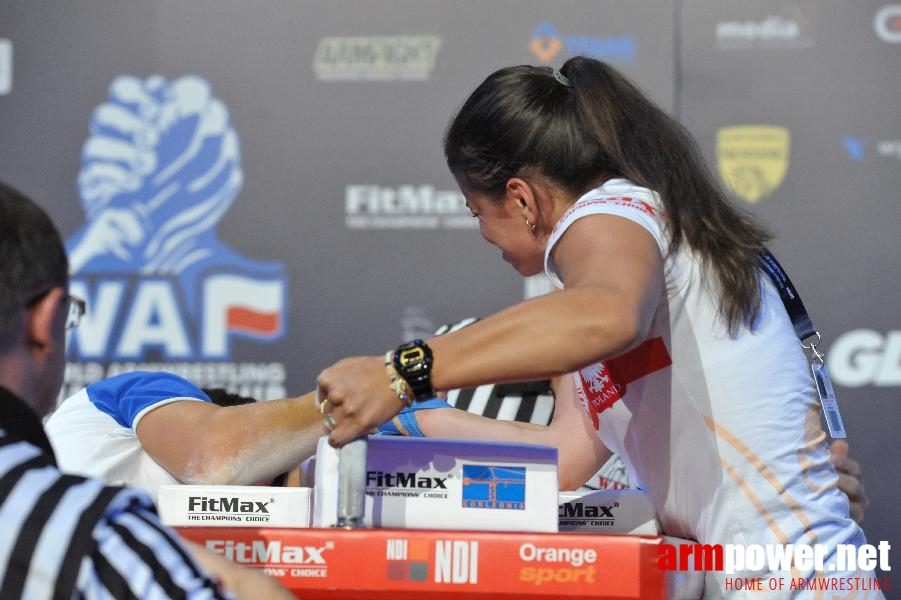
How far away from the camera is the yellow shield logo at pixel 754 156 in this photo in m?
4.07

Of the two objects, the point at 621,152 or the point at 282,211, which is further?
the point at 282,211

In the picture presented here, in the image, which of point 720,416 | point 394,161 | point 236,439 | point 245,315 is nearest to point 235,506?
point 236,439

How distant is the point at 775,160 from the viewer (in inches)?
161

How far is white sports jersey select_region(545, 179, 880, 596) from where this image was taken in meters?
1.56

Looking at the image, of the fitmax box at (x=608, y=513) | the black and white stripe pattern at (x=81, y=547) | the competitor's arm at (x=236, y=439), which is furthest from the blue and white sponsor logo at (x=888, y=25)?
the black and white stripe pattern at (x=81, y=547)

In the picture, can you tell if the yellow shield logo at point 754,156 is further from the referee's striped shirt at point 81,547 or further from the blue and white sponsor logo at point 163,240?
the referee's striped shirt at point 81,547

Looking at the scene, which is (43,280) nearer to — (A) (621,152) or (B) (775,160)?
(A) (621,152)

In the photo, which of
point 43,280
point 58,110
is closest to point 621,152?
point 43,280

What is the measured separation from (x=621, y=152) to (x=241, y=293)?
106 inches

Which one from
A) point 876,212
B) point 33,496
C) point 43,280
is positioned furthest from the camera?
point 876,212

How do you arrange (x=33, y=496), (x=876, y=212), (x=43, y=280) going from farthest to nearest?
(x=876, y=212) → (x=43, y=280) → (x=33, y=496)

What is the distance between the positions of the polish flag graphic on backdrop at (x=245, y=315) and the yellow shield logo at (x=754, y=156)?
1715 mm

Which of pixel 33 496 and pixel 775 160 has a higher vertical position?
pixel 775 160

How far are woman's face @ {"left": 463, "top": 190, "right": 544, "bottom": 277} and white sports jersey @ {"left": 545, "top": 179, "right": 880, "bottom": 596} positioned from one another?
8.1 inches
